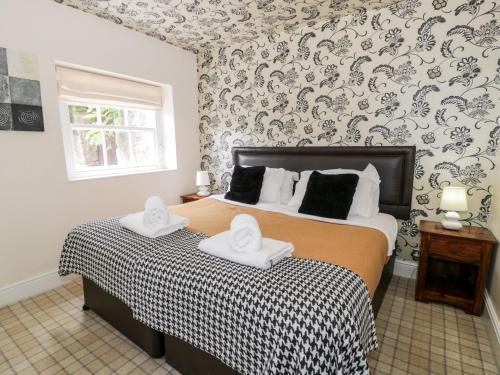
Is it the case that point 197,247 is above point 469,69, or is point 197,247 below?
below

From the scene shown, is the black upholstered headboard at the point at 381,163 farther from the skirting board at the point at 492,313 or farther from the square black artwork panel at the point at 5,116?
the square black artwork panel at the point at 5,116

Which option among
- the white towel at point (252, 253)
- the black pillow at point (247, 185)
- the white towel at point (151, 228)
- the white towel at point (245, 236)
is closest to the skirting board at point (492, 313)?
the white towel at point (252, 253)

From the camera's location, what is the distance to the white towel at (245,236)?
57.6 inches

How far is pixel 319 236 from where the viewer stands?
185cm

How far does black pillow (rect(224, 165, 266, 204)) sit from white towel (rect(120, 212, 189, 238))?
0.91m

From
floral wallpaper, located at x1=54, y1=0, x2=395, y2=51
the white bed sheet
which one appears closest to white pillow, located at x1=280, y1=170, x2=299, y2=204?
the white bed sheet

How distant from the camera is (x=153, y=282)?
1459 millimetres

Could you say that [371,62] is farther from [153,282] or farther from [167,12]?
Answer: [153,282]

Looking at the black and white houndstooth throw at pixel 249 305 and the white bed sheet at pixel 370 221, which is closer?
the black and white houndstooth throw at pixel 249 305

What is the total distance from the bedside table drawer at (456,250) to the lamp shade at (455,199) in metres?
0.25

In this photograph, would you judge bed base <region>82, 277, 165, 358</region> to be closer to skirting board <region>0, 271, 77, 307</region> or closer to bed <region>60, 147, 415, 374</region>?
bed <region>60, 147, 415, 374</region>

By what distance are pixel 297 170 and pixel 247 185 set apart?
0.58 meters

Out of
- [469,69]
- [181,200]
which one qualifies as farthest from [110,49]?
[469,69]

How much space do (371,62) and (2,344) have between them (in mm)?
3629
